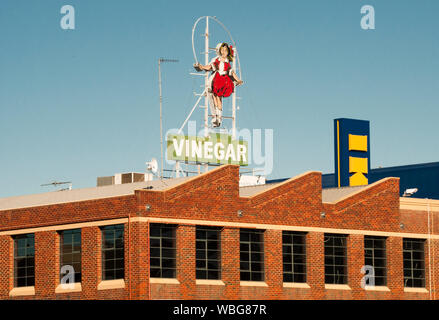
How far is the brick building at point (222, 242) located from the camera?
56812mm

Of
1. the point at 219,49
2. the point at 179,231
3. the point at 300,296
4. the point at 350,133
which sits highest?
the point at 219,49

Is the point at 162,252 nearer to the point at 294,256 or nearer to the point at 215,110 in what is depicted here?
the point at 294,256

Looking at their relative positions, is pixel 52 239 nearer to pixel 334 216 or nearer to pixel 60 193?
pixel 60 193

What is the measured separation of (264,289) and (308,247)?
13.7 ft

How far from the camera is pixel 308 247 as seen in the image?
62562 millimetres

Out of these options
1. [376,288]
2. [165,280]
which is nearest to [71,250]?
[165,280]

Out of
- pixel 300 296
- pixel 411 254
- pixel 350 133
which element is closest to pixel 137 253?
pixel 300 296

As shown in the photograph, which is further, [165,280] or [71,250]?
[71,250]

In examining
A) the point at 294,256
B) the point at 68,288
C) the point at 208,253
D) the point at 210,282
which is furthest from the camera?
the point at 294,256

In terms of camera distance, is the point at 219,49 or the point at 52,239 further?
the point at 219,49

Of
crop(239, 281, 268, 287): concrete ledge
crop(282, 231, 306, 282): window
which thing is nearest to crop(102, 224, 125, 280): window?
crop(239, 281, 268, 287): concrete ledge

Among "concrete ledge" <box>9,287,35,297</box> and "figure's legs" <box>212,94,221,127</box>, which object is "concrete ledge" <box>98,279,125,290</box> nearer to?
"concrete ledge" <box>9,287,35,297</box>

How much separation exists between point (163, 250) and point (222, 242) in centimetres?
388

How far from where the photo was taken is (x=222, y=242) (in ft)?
193
